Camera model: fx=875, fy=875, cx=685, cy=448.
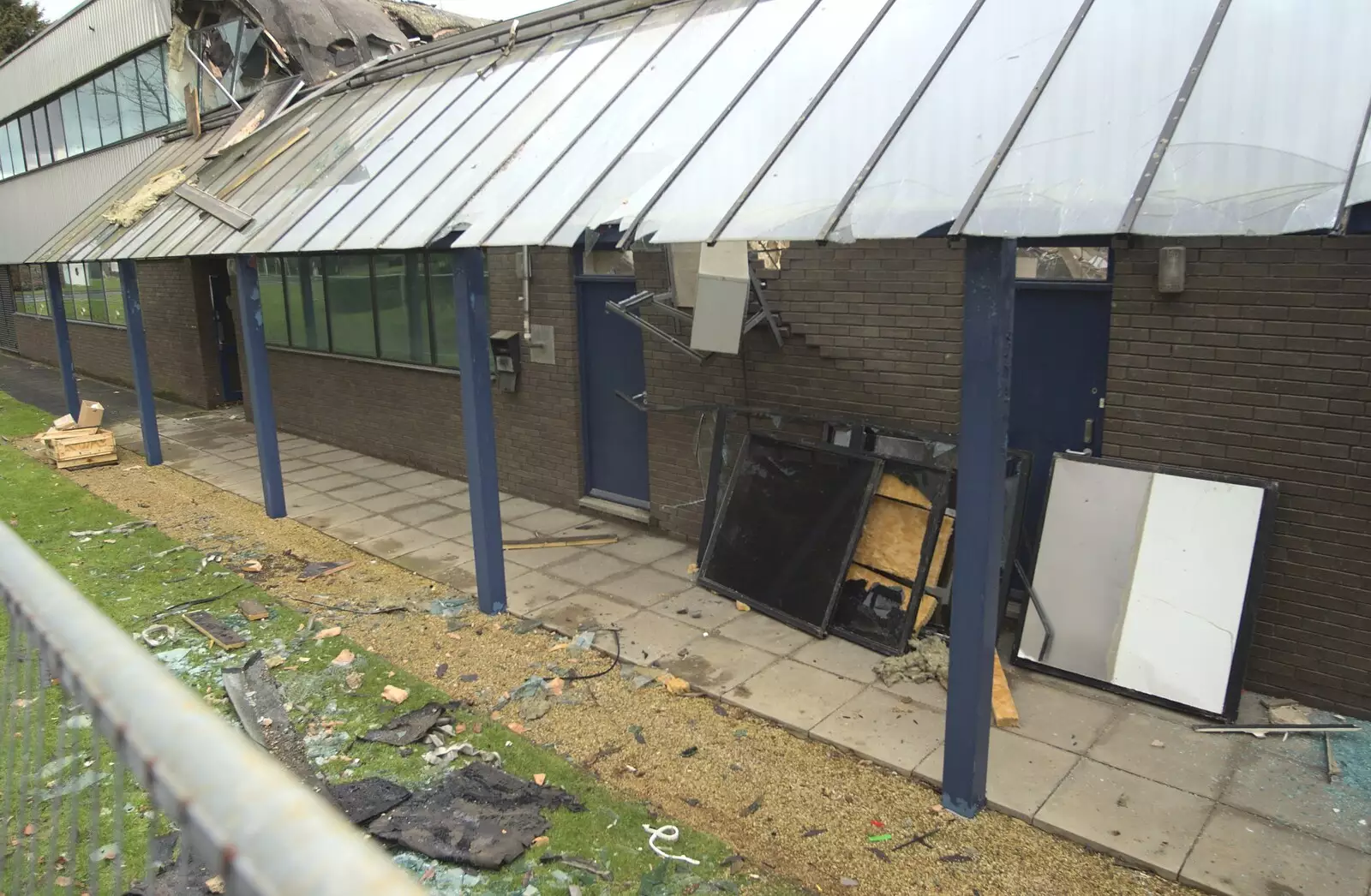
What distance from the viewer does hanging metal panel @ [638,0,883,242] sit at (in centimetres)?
422

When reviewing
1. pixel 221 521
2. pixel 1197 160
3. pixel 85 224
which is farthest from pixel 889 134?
pixel 85 224

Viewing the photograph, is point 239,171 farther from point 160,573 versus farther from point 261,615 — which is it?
point 261,615

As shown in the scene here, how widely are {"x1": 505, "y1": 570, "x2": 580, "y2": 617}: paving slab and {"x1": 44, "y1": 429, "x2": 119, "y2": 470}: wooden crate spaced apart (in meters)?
7.67

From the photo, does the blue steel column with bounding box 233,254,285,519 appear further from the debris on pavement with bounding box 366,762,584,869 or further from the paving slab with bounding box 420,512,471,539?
the debris on pavement with bounding box 366,762,584,869

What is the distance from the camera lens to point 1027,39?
12.7 feet

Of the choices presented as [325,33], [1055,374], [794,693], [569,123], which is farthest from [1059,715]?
[325,33]

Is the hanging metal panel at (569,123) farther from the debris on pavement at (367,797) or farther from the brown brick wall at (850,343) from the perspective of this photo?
the debris on pavement at (367,797)

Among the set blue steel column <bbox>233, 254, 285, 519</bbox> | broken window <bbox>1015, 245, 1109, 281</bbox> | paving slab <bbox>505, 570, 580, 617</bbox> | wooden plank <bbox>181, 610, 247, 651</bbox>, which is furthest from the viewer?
blue steel column <bbox>233, 254, 285, 519</bbox>

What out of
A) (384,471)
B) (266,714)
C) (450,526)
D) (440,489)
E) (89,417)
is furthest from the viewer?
(89,417)

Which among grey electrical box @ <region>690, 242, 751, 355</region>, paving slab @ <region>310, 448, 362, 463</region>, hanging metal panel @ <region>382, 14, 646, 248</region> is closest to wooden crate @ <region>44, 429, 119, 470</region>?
paving slab @ <region>310, 448, 362, 463</region>

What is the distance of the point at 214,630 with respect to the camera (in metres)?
5.93

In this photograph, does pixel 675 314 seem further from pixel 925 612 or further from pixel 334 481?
pixel 334 481

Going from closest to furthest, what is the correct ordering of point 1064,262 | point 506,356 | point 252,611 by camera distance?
point 1064,262 < point 252,611 < point 506,356

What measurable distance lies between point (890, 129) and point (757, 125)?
922 mm
